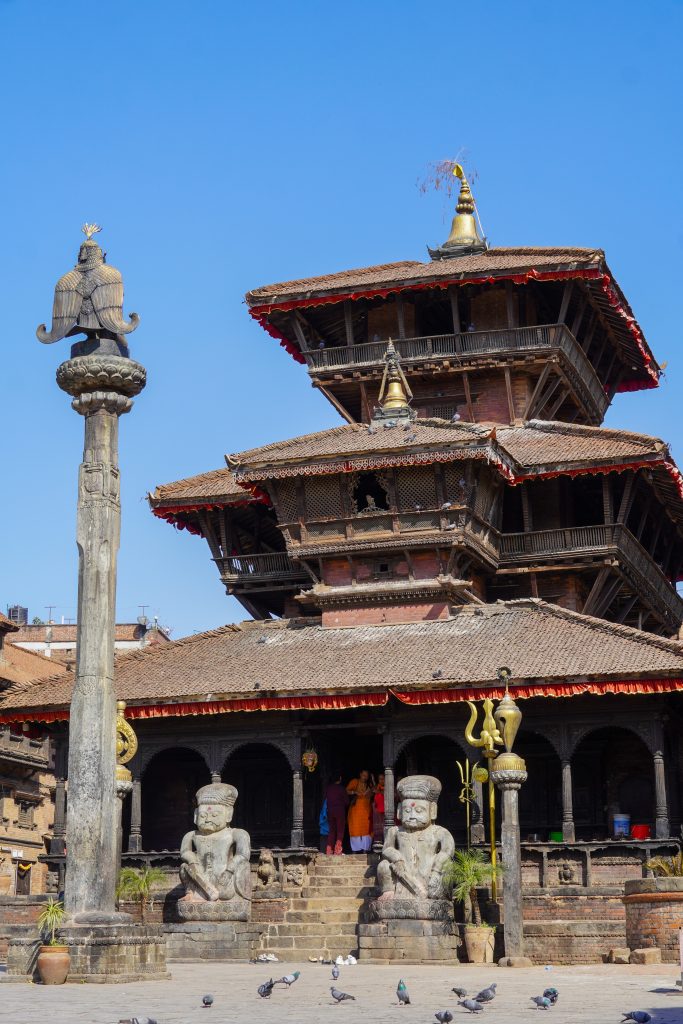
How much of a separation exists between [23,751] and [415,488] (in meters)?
30.4

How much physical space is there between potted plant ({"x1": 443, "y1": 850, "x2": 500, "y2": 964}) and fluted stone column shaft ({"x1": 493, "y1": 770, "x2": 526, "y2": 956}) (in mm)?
352

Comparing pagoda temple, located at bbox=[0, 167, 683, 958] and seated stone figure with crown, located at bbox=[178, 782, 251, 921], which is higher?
pagoda temple, located at bbox=[0, 167, 683, 958]

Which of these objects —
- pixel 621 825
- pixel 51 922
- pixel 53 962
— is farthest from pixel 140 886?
pixel 53 962

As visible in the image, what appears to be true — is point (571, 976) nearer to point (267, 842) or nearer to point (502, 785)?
point (502, 785)

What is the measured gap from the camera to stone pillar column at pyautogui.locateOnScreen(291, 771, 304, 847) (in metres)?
33.1

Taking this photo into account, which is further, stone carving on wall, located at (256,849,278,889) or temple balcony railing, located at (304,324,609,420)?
temple balcony railing, located at (304,324,609,420)

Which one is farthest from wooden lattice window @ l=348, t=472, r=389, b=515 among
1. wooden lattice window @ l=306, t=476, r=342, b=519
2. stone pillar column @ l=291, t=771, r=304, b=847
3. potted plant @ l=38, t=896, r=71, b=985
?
potted plant @ l=38, t=896, r=71, b=985

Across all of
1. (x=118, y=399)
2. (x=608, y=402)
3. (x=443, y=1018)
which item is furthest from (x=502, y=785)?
(x=608, y=402)

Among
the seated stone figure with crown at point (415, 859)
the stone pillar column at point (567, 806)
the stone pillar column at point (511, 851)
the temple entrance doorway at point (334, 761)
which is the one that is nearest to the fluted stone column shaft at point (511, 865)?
the stone pillar column at point (511, 851)

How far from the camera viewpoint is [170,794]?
3834 centimetres

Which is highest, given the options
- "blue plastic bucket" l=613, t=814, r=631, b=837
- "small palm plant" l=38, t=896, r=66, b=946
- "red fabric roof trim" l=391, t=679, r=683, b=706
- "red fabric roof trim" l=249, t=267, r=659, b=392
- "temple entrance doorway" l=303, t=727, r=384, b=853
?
"red fabric roof trim" l=249, t=267, r=659, b=392

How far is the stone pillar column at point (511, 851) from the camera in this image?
2752cm

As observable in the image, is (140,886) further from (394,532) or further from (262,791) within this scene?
(394,532)

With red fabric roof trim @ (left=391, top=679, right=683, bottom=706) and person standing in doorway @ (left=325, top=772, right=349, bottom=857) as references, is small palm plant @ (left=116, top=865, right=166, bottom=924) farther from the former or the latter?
red fabric roof trim @ (left=391, top=679, right=683, bottom=706)
